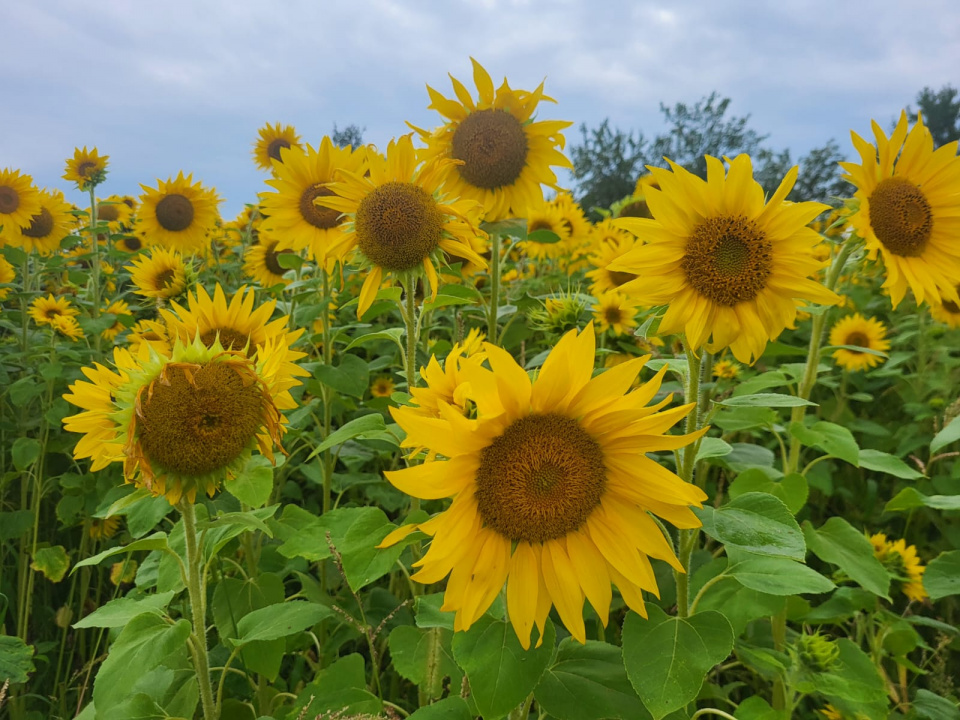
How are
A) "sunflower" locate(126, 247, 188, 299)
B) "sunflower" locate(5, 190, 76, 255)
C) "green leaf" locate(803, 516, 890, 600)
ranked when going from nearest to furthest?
1. "green leaf" locate(803, 516, 890, 600)
2. "sunflower" locate(126, 247, 188, 299)
3. "sunflower" locate(5, 190, 76, 255)

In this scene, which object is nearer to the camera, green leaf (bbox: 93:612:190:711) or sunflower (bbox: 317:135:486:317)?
green leaf (bbox: 93:612:190:711)

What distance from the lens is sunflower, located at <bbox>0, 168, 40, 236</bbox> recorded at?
439cm

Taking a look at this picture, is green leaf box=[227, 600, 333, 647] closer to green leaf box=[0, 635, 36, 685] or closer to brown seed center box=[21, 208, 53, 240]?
green leaf box=[0, 635, 36, 685]

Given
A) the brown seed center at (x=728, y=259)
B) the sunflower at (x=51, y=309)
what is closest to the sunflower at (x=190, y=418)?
the brown seed center at (x=728, y=259)

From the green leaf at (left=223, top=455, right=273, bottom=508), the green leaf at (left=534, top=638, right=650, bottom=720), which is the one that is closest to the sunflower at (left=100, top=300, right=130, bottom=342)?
the green leaf at (left=223, top=455, right=273, bottom=508)

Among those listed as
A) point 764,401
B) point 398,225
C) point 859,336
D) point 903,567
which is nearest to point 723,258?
point 764,401

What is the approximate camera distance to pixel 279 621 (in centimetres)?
145

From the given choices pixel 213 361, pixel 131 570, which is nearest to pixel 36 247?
pixel 131 570

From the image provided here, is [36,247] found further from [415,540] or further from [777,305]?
[777,305]

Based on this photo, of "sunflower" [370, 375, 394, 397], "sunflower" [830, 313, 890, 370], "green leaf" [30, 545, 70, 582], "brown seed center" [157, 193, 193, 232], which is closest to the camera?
"green leaf" [30, 545, 70, 582]

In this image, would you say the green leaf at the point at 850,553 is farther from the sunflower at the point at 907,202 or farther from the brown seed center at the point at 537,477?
the brown seed center at the point at 537,477

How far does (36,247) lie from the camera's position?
4664 mm

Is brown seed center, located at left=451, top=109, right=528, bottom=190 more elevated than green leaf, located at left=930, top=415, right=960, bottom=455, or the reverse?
brown seed center, located at left=451, top=109, right=528, bottom=190

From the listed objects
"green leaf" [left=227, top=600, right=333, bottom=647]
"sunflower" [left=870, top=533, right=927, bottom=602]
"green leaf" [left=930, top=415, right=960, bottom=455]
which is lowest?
"sunflower" [left=870, top=533, right=927, bottom=602]
